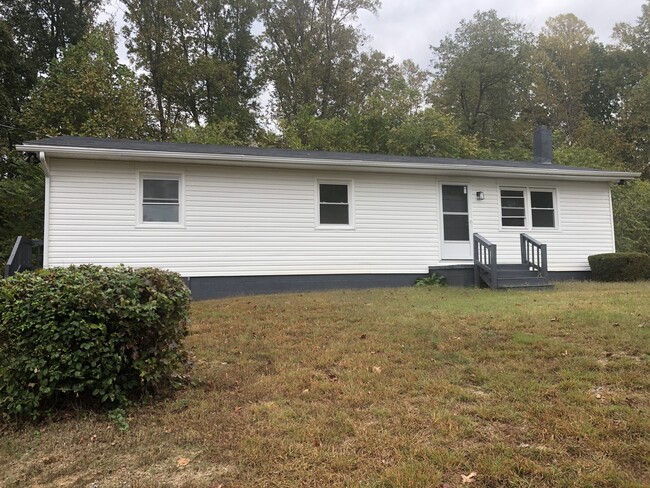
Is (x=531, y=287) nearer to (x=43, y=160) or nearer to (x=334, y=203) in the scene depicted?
(x=334, y=203)

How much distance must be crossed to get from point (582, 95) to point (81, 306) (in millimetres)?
33713

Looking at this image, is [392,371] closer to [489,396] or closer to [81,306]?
[489,396]

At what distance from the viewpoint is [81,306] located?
3295 millimetres

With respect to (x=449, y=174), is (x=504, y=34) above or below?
above

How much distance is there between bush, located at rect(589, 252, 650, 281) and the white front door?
3.38 metres

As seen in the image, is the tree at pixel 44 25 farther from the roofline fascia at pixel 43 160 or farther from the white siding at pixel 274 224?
the white siding at pixel 274 224

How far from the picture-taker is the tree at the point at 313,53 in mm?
26688

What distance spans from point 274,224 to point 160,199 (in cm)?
251

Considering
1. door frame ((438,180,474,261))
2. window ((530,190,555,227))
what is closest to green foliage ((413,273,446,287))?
A: door frame ((438,180,474,261))

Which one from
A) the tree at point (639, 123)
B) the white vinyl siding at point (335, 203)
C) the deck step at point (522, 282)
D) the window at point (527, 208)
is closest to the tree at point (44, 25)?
the white vinyl siding at point (335, 203)

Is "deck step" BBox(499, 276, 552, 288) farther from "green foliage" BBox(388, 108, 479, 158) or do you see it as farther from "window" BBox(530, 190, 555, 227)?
"green foliage" BBox(388, 108, 479, 158)

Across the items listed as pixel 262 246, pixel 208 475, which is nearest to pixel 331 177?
pixel 262 246

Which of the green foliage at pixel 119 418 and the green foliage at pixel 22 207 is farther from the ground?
the green foliage at pixel 22 207

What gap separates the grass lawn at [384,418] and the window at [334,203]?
18.3 ft
